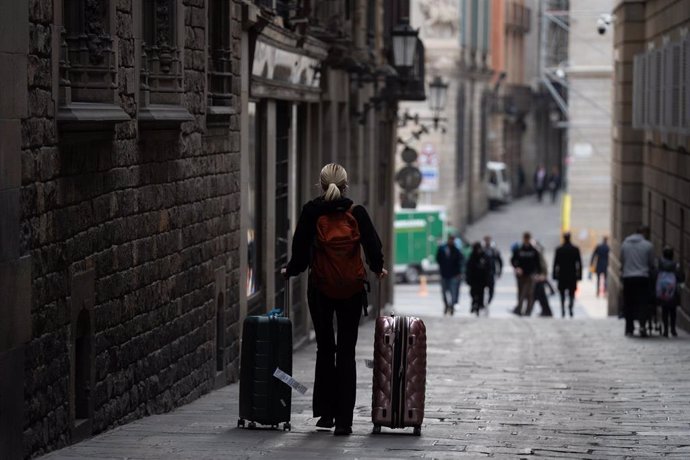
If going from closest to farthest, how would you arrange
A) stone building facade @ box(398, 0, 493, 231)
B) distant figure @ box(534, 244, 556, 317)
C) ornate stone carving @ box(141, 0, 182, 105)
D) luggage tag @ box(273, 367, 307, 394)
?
luggage tag @ box(273, 367, 307, 394)
ornate stone carving @ box(141, 0, 182, 105)
distant figure @ box(534, 244, 556, 317)
stone building facade @ box(398, 0, 493, 231)

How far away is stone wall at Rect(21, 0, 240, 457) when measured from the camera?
31.3ft

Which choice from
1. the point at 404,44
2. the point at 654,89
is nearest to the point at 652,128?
the point at 654,89

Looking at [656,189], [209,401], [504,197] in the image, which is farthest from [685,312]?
[504,197]

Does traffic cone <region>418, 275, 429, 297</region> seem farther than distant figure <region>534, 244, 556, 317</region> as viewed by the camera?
Yes

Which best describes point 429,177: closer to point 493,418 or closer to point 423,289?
point 423,289

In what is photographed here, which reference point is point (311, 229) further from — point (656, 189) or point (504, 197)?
point (504, 197)

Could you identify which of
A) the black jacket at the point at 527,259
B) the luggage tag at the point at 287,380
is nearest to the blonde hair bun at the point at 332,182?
the luggage tag at the point at 287,380

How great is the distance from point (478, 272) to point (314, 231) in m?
22.8

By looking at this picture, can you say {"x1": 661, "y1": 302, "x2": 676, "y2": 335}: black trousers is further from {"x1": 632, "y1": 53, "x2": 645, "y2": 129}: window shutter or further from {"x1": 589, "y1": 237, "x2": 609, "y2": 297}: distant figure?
{"x1": 589, "y1": 237, "x2": 609, "y2": 297}: distant figure

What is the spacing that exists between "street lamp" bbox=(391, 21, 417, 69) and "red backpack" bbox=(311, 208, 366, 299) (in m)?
18.8

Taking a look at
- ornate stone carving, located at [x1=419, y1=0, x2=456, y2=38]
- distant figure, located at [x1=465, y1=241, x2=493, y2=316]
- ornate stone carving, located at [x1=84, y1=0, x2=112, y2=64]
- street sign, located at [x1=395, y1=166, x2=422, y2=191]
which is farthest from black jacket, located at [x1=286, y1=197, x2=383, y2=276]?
ornate stone carving, located at [x1=419, y1=0, x2=456, y2=38]

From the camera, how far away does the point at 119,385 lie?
11.4m

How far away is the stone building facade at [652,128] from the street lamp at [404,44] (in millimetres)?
3843

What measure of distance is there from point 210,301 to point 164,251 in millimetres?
2184
